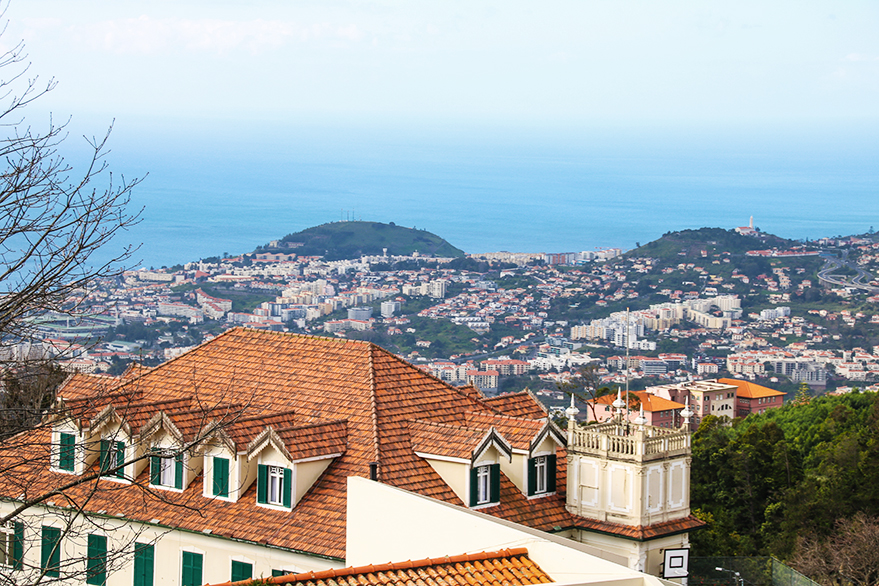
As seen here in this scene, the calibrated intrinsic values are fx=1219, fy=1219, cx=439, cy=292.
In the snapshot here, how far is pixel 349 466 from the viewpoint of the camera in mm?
21766

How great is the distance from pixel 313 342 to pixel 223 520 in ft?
19.6

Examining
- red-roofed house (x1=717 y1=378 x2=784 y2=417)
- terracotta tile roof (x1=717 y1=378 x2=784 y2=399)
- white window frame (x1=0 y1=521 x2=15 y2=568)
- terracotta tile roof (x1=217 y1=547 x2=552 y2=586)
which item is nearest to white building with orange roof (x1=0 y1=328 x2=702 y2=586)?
white window frame (x1=0 y1=521 x2=15 y2=568)

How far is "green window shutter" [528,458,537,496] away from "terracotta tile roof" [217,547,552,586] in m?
8.72

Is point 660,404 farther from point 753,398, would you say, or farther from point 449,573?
point 449,573

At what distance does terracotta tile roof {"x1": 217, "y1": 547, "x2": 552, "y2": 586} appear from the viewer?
13.1 metres

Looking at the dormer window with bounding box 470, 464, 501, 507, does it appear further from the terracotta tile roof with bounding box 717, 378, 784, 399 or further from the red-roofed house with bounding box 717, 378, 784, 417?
the terracotta tile roof with bounding box 717, 378, 784, 399

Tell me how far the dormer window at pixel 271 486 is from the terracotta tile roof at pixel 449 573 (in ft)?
26.0

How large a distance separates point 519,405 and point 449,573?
13851 millimetres

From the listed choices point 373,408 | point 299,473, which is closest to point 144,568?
point 299,473

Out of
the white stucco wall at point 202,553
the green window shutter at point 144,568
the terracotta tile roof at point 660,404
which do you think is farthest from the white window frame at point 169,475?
the terracotta tile roof at point 660,404

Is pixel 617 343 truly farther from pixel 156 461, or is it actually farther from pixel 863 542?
pixel 156 461

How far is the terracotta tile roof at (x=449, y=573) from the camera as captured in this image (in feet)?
43.0

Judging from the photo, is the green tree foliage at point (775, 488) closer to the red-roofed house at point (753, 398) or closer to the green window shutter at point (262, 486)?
the green window shutter at point (262, 486)

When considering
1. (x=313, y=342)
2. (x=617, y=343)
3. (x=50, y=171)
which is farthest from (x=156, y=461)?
(x=617, y=343)
